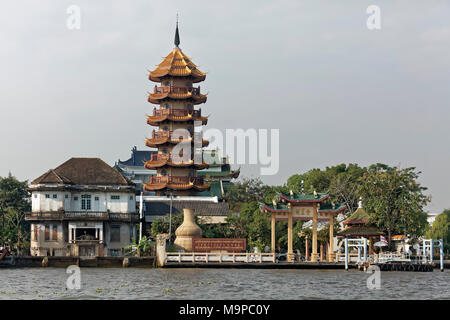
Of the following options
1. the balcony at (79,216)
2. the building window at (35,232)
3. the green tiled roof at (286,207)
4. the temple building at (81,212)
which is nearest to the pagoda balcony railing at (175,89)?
the temple building at (81,212)

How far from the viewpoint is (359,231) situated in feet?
213

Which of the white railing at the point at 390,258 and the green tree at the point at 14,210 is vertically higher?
the green tree at the point at 14,210

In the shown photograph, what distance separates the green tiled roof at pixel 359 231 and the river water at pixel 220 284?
22.3 feet

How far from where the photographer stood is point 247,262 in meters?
61.3

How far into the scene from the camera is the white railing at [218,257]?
6141cm

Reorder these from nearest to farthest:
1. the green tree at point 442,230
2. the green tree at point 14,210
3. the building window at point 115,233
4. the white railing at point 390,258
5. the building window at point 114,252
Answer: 1. the white railing at point 390,258
2. the green tree at point 14,210
3. the building window at point 114,252
4. the building window at point 115,233
5. the green tree at point 442,230

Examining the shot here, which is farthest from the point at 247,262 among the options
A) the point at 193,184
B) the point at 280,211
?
the point at 193,184

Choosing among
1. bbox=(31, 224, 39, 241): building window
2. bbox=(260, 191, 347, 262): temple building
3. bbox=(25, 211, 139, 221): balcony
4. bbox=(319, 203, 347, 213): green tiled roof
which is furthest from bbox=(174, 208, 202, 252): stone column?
bbox=(31, 224, 39, 241): building window

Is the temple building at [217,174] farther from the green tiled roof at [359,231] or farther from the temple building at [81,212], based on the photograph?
the green tiled roof at [359,231]

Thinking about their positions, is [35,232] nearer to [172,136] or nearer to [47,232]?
[47,232]

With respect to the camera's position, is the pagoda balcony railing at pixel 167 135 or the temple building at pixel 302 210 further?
the pagoda balcony railing at pixel 167 135

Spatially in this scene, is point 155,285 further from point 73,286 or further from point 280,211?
point 280,211

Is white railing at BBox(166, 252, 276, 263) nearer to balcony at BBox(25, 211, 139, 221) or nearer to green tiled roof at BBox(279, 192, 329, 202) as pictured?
green tiled roof at BBox(279, 192, 329, 202)
